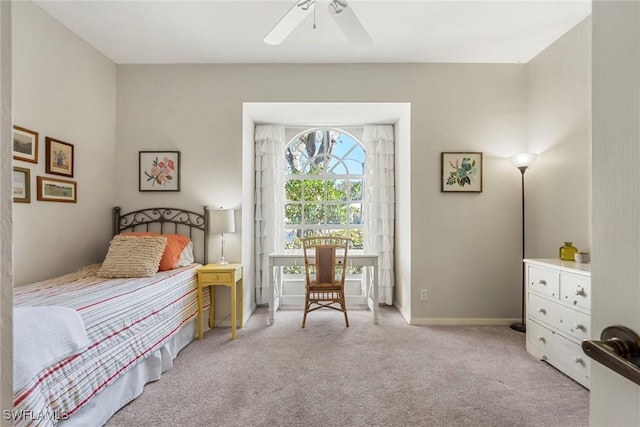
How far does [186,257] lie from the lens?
136 inches

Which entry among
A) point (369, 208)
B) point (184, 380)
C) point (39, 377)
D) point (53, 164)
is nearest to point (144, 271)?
point (184, 380)

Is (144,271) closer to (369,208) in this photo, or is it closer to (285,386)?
(285,386)

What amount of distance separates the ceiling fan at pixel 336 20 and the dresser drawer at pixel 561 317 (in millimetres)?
2426

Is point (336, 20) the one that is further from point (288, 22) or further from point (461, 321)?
point (461, 321)

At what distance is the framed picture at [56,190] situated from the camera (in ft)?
9.05

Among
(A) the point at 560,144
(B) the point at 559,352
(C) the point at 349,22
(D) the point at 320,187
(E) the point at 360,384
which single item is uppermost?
(C) the point at 349,22

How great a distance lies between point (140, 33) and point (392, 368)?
375cm

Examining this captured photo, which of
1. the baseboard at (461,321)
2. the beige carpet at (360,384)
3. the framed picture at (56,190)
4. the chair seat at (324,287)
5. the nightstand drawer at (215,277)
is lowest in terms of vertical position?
the beige carpet at (360,384)

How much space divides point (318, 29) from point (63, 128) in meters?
2.50

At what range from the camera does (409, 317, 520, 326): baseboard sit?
11.9ft

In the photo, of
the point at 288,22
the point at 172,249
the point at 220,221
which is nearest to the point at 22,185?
the point at 172,249

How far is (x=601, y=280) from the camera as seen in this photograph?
1.83 feet

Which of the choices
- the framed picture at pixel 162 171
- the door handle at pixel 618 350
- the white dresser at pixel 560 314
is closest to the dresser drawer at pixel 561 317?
the white dresser at pixel 560 314

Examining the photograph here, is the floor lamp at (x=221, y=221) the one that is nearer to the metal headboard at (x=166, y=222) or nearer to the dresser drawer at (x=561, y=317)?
the metal headboard at (x=166, y=222)
